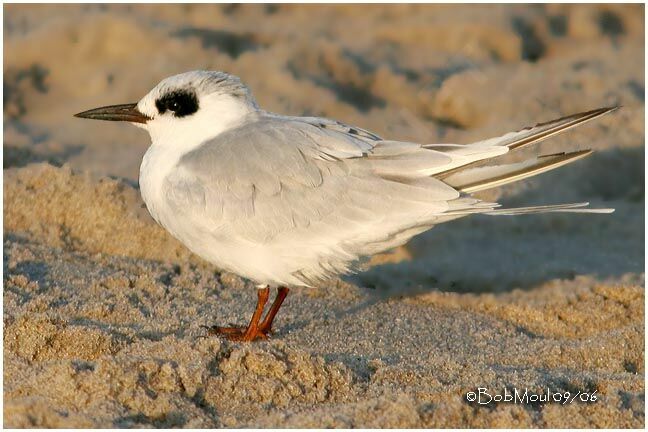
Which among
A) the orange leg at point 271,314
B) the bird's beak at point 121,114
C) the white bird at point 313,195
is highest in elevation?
the bird's beak at point 121,114

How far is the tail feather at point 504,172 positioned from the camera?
3713mm

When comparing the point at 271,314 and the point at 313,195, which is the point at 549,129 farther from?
the point at 271,314

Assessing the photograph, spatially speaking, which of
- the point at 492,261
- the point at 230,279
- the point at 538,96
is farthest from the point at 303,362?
the point at 538,96

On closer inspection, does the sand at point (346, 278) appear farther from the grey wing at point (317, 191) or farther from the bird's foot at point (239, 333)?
the grey wing at point (317, 191)

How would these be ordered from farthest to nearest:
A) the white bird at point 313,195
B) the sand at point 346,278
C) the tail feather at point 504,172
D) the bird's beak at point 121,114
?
the bird's beak at point 121,114 → the white bird at point 313,195 → the tail feather at point 504,172 → the sand at point 346,278

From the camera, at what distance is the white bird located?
12.7ft

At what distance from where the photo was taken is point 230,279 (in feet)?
16.7

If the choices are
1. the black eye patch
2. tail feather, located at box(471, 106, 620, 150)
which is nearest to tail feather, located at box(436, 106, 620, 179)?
tail feather, located at box(471, 106, 620, 150)

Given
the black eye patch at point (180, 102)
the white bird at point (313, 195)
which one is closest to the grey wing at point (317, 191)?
the white bird at point (313, 195)

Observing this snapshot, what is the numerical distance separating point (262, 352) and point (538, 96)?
16.0 feet

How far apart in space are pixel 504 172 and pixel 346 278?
180 centimetres
